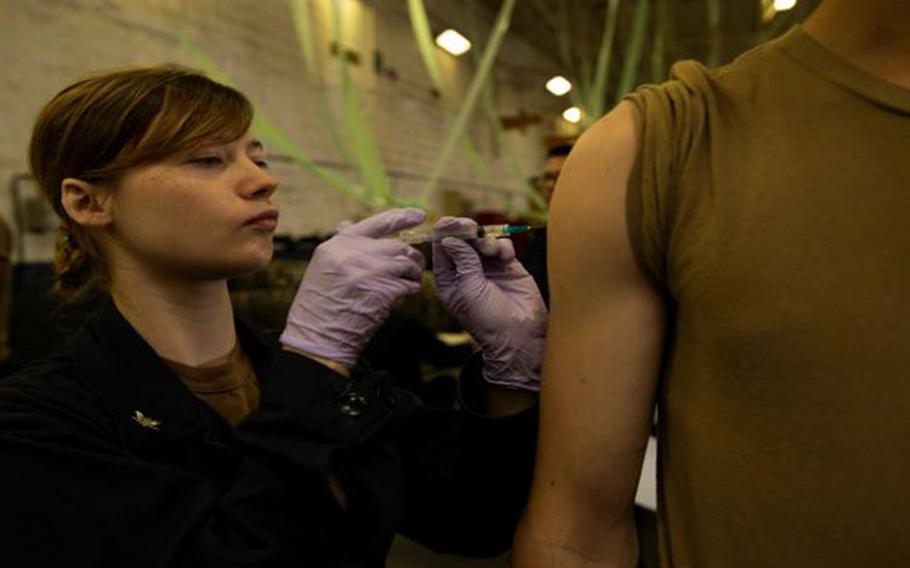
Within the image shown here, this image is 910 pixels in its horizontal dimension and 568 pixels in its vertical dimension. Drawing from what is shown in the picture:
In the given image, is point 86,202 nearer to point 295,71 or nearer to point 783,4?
point 783,4

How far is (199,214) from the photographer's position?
0.82 meters

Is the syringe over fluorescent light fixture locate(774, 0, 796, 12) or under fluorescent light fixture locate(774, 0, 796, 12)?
under

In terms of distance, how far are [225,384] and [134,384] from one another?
0.45 feet

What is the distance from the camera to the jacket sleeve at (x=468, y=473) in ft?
2.87

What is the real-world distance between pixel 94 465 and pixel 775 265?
0.68 meters

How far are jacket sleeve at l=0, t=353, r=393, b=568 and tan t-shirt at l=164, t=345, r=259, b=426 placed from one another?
0.53 ft

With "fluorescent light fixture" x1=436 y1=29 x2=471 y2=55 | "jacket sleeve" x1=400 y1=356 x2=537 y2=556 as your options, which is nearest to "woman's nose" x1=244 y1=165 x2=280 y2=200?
"jacket sleeve" x1=400 y1=356 x2=537 y2=556

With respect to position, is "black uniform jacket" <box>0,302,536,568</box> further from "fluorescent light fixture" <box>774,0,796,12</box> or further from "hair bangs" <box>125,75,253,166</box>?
"fluorescent light fixture" <box>774,0,796,12</box>

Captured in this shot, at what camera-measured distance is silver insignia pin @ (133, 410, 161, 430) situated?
0.78 metres

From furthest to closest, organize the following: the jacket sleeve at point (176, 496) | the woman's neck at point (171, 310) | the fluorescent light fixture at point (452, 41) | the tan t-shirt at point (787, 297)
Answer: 1. the fluorescent light fixture at point (452, 41)
2. the woman's neck at point (171, 310)
3. the jacket sleeve at point (176, 496)
4. the tan t-shirt at point (787, 297)

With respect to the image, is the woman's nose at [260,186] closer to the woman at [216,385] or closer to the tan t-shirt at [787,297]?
the woman at [216,385]

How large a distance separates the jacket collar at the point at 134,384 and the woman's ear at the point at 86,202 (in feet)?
0.37

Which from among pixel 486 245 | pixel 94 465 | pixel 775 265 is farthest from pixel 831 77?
pixel 94 465

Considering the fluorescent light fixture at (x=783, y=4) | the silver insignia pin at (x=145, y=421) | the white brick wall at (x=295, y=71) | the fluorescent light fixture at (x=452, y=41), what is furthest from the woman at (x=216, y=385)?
the fluorescent light fixture at (x=452, y=41)
